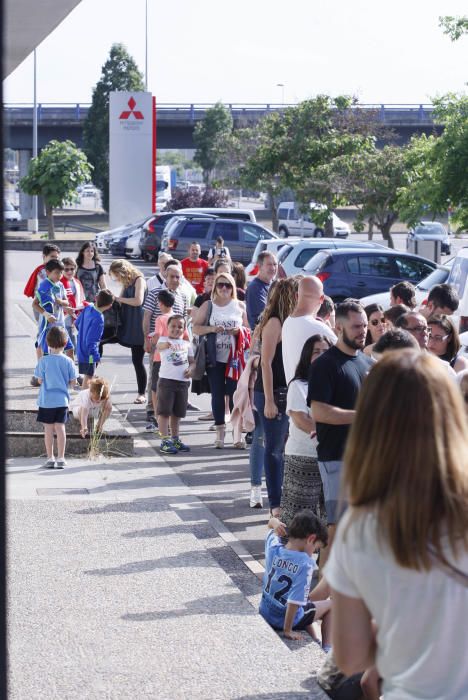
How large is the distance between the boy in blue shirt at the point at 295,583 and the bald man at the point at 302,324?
1.50 meters

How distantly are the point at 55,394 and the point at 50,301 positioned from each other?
12.1ft

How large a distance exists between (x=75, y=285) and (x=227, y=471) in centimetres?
441

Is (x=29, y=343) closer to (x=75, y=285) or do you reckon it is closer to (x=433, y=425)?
(x=75, y=285)

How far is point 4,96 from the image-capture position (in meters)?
2.70

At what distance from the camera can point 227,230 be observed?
3341 centimetres

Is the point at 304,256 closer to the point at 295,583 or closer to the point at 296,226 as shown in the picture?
the point at 295,583

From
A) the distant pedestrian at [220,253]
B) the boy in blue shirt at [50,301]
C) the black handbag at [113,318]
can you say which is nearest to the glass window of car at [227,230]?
the distant pedestrian at [220,253]

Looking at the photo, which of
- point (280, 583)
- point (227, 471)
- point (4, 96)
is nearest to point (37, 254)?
point (227, 471)

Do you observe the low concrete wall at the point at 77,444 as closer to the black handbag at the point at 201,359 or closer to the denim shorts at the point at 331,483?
the black handbag at the point at 201,359

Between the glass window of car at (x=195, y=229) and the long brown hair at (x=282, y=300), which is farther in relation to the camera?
the glass window of car at (x=195, y=229)

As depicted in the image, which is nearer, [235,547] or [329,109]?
[235,547]

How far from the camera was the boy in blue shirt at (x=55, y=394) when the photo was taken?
9.88 m

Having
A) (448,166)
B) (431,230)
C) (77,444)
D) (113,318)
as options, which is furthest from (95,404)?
(431,230)

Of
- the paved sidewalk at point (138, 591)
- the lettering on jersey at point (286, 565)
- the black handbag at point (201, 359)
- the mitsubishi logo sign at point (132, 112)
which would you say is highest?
the mitsubishi logo sign at point (132, 112)
